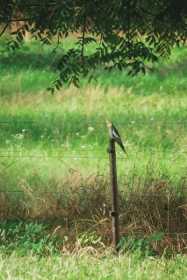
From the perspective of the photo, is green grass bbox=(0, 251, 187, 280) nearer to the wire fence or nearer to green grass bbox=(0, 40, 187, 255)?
the wire fence

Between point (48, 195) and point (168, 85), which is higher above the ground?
point (168, 85)

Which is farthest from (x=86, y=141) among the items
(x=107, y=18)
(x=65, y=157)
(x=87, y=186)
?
(x=107, y=18)

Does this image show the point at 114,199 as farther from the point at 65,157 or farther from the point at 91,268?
the point at 65,157

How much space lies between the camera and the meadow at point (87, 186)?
6902mm

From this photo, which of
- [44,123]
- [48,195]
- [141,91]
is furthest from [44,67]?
[48,195]

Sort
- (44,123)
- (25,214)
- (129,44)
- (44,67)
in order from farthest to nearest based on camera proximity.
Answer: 1. (44,67)
2. (44,123)
3. (25,214)
4. (129,44)

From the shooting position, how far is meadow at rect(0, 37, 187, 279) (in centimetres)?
690

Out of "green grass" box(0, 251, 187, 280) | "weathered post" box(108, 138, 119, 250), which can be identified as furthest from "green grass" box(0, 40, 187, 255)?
"green grass" box(0, 251, 187, 280)

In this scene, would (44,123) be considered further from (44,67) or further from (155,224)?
(44,67)

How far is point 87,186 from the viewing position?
8961mm

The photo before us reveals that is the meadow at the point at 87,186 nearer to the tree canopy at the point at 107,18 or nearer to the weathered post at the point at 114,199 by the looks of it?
the weathered post at the point at 114,199

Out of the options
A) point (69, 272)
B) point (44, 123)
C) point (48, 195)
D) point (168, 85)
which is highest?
point (168, 85)

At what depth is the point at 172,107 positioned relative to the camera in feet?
57.0

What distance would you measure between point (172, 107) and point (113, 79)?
11.8ft
